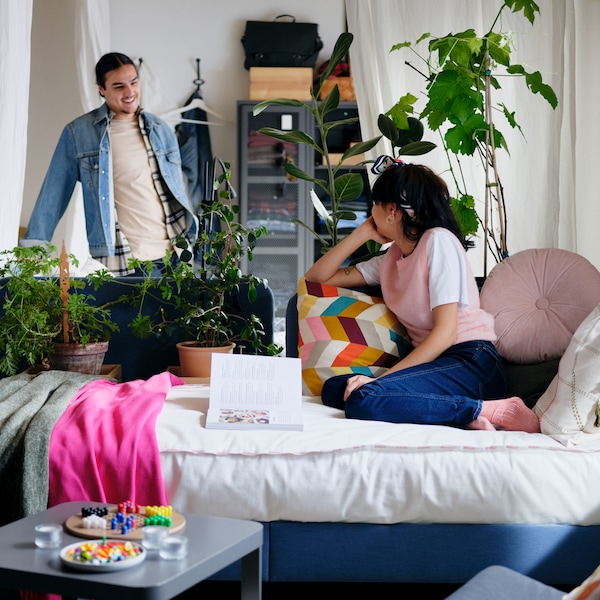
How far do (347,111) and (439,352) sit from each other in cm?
360

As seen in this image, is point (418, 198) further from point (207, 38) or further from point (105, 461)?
point (207, 38)

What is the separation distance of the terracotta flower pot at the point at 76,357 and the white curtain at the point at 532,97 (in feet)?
5.12

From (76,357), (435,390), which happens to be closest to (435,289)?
(435,390)

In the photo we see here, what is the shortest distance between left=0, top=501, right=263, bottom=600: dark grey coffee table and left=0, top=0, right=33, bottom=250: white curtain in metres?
1.91

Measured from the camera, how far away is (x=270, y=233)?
5742mm

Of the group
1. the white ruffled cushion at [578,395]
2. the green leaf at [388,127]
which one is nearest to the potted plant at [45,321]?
the green leaf at [388,127]

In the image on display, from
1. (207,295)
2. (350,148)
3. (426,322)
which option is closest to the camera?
(426,322)

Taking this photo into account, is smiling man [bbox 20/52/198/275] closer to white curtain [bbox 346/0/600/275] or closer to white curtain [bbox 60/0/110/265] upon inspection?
white curtain [bbox 346/0/600/275]

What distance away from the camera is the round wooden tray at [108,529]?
1387mm

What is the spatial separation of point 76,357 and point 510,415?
4.26 feet

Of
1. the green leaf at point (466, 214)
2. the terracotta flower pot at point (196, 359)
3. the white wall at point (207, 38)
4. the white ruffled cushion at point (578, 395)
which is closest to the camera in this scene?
the white ruffled cushion at point (578, 395)

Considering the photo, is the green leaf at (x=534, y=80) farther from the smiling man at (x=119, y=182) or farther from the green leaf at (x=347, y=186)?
the smiling man at (x=119, y=182)

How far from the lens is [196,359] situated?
9.23 ft

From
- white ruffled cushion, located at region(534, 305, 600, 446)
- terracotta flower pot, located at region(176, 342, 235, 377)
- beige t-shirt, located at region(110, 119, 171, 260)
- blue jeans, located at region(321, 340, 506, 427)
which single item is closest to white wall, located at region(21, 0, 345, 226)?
beige t-shirt, located at region(110, 119, 171, 260)
